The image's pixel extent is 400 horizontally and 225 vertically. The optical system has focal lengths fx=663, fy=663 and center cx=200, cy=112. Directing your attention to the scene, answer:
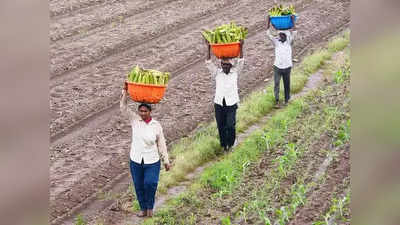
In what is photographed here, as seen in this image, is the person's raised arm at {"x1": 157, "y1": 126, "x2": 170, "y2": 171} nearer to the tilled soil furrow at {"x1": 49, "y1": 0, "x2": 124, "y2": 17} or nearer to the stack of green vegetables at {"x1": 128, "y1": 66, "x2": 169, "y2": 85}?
the stack of green vegetables at {"x1": 128, "y1": 66, "x2": 169, "y2": 85}

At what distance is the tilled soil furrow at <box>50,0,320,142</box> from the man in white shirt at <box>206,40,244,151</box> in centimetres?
121

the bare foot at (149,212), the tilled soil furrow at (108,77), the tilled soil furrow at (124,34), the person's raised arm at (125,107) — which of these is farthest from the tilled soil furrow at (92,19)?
the bare foot at (149,212)

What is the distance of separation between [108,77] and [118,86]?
379 millimetres

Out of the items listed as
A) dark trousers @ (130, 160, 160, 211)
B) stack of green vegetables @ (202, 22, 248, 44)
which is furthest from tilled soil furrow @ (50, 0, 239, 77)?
dark trousers @ (130, 160, 160, 211)

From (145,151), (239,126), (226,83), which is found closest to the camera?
(145,151)

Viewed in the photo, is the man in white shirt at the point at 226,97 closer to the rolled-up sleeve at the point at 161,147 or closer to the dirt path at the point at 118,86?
the dirt path at the point at 118,86

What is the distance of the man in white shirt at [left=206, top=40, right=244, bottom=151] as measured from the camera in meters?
5.17

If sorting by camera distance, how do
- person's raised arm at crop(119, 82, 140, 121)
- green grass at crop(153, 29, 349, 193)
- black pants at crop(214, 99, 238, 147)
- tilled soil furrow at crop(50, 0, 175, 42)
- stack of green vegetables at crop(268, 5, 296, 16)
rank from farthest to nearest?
1. tilled soil furrow at crop(50, 0, 175, 42)
2. stack of green vegetables at crop(268, 5, 296, 16)
3. black pants at crop(214, 99, 238, 147)
4. green grass at crop(153, 29, 349, 193)
5. person's raised arm at crop(119, 82, 140, 121)

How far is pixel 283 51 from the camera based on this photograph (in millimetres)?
6086

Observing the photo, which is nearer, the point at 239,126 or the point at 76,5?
the point at 239,126

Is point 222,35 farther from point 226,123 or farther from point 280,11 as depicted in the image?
point 280,11

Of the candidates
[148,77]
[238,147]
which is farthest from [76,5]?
[148,77]

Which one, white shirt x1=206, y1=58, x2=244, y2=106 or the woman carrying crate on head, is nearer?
the woman carrying crate on head
